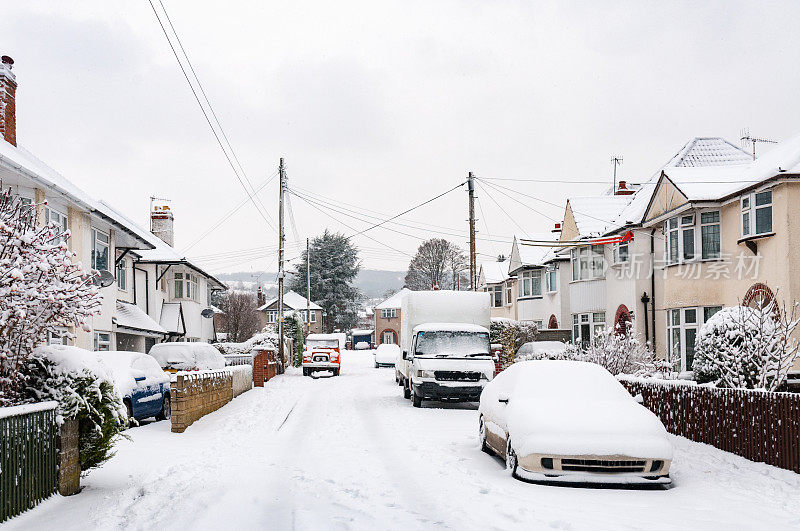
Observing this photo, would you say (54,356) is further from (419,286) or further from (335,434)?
(419,286)

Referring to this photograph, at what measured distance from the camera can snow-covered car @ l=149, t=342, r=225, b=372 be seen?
23016 mm

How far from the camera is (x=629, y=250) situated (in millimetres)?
31953

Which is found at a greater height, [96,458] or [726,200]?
[726,200]

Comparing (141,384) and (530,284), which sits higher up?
(530,284)

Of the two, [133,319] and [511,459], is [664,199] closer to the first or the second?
[511,459]

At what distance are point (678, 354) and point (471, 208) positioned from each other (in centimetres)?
1140

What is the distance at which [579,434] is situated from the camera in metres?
9.83

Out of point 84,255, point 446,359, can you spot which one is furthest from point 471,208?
point 84,255

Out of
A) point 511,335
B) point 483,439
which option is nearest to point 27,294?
point 483,439

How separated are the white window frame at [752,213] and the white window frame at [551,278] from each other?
1977cm

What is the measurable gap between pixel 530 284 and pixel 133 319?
2483 cm

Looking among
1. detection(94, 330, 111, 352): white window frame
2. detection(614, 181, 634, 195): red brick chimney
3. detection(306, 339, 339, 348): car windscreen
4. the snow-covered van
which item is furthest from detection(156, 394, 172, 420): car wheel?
detection(614, 181, 634, 195): red brick chimney

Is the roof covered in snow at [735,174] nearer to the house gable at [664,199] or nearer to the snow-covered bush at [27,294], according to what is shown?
the house gable at [664,199]

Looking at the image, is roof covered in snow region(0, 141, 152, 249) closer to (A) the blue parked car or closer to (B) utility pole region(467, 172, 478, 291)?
(A) the blue parked car
